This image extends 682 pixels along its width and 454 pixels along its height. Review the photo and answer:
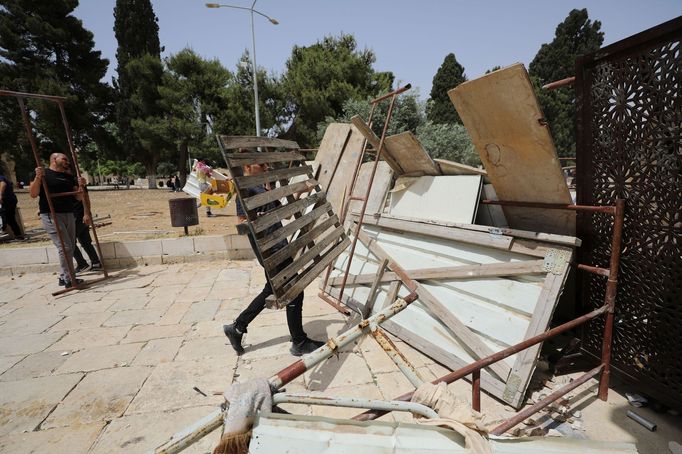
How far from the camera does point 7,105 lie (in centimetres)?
2559

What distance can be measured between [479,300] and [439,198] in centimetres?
128

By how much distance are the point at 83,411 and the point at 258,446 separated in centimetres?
257

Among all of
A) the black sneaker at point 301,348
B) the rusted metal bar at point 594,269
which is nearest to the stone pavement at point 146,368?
the black sneaker at point 301,348

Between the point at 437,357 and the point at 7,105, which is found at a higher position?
the point at 7,105

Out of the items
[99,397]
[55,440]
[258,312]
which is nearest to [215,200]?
[258,312]

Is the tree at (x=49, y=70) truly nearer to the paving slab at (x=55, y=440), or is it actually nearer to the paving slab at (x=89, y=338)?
the paving slab at (x=89, y=338)

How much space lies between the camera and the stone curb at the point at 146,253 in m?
5.98

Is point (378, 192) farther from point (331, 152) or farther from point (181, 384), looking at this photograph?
point (181, 384)

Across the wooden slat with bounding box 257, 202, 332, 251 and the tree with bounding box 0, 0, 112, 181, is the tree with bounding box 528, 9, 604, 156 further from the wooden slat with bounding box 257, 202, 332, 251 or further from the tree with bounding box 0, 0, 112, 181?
the tree with bounding box 0, 0, 112, 181

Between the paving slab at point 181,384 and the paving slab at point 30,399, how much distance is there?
0.66m

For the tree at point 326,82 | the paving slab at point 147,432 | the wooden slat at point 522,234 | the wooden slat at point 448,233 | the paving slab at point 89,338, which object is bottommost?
the paving slab at point 89,338

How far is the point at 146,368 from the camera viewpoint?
3.07m

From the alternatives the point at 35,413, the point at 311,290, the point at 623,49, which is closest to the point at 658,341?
the point at 623,49

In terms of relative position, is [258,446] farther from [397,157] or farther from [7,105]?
[7,105]
